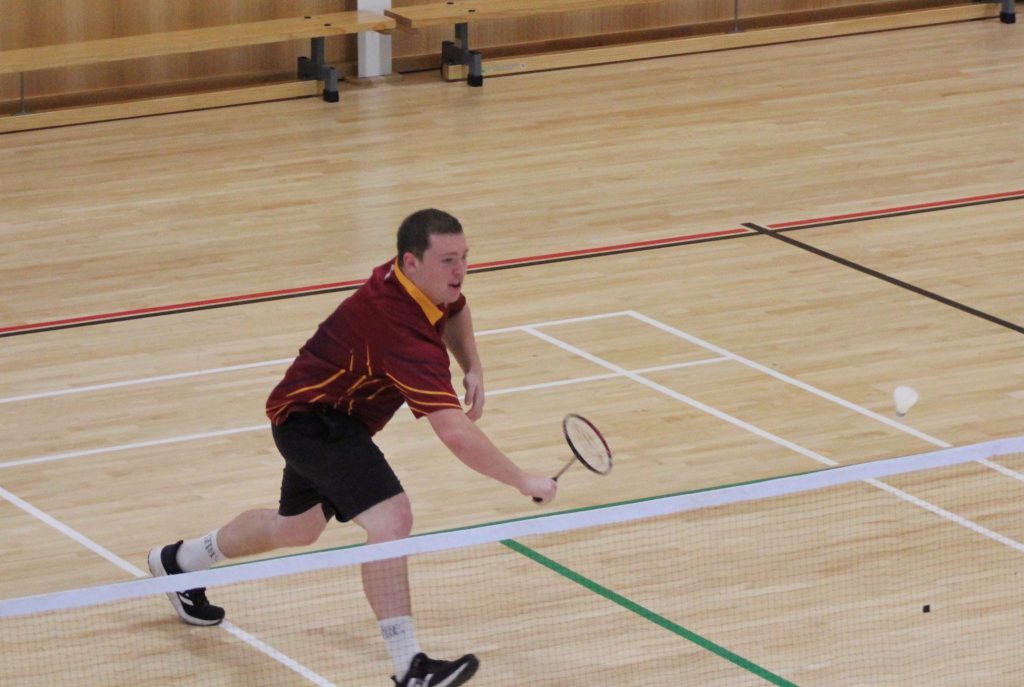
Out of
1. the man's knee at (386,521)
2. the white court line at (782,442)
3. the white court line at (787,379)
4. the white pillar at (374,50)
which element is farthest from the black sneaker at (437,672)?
the white pillar at (374,50)

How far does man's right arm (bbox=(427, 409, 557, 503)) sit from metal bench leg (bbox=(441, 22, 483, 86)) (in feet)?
34.4

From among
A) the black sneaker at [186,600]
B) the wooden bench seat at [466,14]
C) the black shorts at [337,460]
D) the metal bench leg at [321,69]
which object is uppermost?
the wooden bench seat at [466,14]

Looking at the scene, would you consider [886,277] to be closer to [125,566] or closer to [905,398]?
[905,398]

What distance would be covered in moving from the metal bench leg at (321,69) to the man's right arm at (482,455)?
33.1 ft

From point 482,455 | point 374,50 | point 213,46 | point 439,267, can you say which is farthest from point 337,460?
point 374,50

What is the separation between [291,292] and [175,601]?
14.2 ft

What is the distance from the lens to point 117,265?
11852 millimetres

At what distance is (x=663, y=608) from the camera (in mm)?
7219

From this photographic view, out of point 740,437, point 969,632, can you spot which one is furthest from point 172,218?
point 969,632

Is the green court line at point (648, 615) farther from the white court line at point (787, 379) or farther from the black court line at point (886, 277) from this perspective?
the black court line at point (886, 277)

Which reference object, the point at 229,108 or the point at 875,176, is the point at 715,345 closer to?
the point at 875,176

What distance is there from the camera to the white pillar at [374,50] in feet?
53.5

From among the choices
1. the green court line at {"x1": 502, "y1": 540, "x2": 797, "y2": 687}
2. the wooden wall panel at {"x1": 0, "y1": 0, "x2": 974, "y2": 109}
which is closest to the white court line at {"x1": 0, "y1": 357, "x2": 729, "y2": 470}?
the green court line at {"x1": 502, "y1": 540, "x2": 797, "y2": 687}

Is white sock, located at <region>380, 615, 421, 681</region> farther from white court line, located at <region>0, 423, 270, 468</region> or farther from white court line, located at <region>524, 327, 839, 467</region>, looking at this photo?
white court line, located at <region>0, 423, 270, 468</region>
